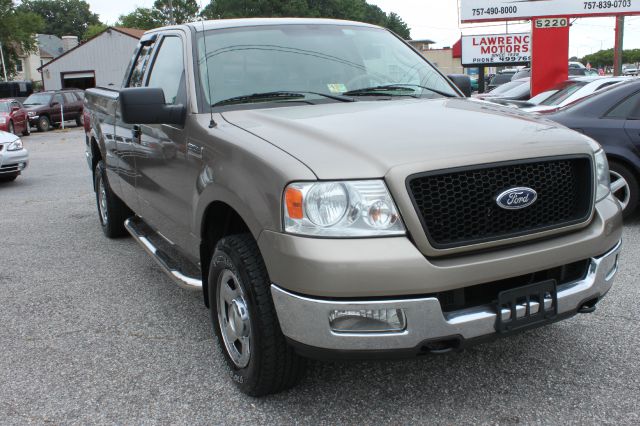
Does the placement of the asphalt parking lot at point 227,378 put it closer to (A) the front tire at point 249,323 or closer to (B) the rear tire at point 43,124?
(A) the front tire at point 249,323

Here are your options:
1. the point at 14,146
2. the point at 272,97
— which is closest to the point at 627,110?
the point at 272,97

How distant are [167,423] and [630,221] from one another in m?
5.44

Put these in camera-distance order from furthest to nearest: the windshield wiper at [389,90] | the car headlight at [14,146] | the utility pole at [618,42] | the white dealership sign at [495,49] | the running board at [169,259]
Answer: the white dealership sign at [495,49], the utility pole at [618,42], the car headlight at [14,146], the windshield wiper at [389,90], the running board at [169,259]

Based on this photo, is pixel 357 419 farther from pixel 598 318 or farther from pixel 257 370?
pixel 598 318

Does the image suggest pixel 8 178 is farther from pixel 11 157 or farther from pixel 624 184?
pixel 624 184

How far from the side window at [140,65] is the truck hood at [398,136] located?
1.76 metres

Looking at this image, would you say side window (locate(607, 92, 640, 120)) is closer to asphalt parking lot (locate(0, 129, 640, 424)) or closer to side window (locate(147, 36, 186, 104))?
asphalt parking lot (locate(0, 129, 640, 424))

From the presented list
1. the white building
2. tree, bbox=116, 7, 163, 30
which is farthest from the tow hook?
tree, bbox=116, 7, 163, 30

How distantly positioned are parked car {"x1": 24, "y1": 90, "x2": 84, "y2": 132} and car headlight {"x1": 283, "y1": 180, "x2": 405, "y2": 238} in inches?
1010

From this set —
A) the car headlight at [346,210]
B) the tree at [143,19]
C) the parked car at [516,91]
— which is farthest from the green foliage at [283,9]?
the car headlight at [346,210]

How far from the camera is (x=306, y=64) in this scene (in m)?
3.86

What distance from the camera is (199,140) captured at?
3348 mm

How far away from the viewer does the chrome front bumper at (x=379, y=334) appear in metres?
2.45

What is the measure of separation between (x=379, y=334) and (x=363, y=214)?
0.48 m
